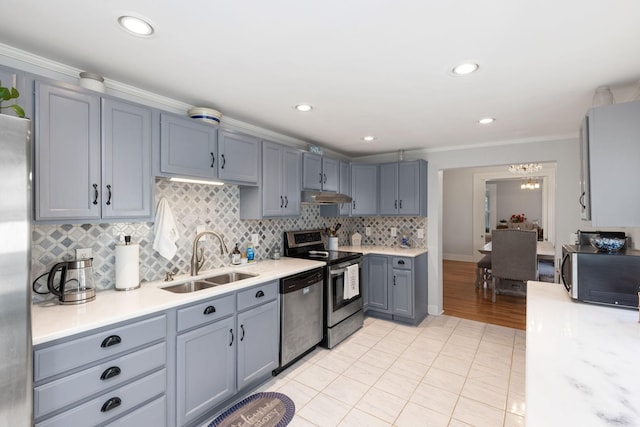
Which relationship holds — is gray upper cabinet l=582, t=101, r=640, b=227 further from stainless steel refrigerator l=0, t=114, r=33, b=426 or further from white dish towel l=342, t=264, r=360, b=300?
stainless steel refrigerator l=0, t=114, r=33, b=426

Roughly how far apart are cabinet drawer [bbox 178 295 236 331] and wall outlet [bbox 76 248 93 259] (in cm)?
74

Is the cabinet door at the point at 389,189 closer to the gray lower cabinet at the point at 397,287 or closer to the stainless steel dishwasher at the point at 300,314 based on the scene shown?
the gray lower cabinet at the point at 397,287

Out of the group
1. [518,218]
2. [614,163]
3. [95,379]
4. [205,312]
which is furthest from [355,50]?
[518,218]

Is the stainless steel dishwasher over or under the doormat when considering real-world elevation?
over

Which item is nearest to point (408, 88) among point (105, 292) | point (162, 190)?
point (162, 190)

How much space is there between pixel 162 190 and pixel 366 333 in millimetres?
2774

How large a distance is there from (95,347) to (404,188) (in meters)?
3.77

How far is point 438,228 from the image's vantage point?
14.0ft

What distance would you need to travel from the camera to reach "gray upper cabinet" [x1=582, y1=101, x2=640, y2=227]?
1.76 metres

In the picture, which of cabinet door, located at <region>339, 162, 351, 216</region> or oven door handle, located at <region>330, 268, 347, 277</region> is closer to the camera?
oven door handle, located at <region>330, 268, 347, 277</region>

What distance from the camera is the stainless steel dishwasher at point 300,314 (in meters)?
2.71

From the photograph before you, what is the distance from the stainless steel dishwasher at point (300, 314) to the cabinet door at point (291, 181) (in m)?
0.74

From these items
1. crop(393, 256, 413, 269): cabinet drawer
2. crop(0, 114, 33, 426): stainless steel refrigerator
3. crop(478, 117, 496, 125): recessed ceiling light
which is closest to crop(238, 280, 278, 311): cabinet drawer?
crop(0, 114, 33, 426): stainless steel refrigerator

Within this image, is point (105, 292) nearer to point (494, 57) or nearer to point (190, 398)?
point (190, 398)
